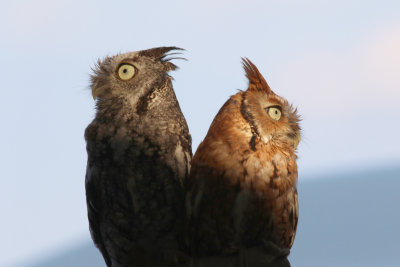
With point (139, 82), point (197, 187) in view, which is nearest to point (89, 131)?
point (139, 82)

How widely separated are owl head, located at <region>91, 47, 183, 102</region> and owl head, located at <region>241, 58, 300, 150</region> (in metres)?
0.26

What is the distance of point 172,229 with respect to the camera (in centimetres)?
152

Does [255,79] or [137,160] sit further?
[255,79]

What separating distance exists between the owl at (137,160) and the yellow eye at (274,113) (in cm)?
25

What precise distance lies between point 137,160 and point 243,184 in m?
0.30

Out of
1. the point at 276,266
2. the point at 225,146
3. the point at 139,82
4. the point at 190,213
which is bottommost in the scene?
the point at 276,266

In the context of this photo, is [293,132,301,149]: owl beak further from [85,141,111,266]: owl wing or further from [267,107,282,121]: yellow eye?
[85,141,111,266]: owl wing

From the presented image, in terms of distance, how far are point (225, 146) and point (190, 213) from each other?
0.21 metres

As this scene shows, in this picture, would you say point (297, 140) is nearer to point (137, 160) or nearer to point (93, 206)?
point (137, 160)

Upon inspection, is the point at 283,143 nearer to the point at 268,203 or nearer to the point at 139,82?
the point at 268,203

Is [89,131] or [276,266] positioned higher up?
[89,131]

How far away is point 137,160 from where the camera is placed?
1.51 metres

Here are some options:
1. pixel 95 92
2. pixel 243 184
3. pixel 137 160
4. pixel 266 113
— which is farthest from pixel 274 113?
pixel 95 92

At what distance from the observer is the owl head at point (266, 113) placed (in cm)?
153
